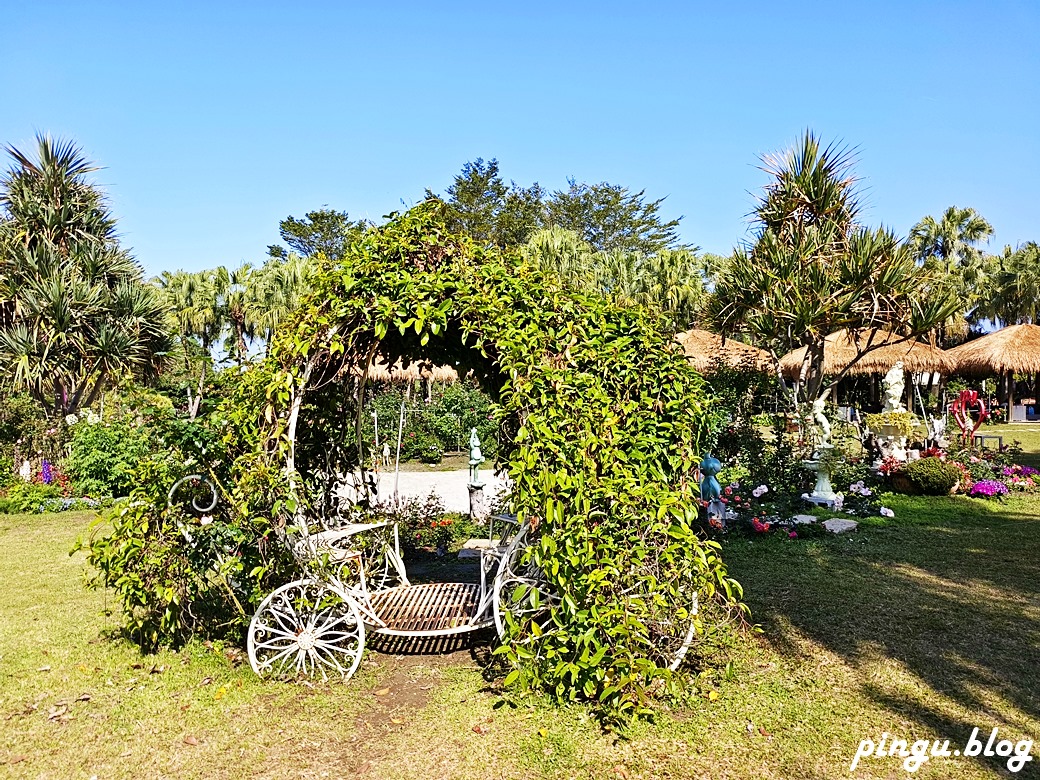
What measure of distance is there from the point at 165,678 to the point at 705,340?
18894 millimetres

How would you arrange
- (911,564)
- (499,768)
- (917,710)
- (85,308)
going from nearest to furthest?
(499,768)
(917,710)
(911,564)
(85,308)

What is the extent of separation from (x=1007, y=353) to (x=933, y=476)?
50.9 ft

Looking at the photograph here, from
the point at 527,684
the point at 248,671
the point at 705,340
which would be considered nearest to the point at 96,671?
the point at 248,671

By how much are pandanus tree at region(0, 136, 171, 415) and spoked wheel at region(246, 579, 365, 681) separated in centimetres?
1004

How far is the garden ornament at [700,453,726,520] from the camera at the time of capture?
8.09 meters

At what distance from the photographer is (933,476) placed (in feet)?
34.1

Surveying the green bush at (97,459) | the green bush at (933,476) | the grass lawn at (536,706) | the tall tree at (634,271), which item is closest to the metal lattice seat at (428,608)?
the grass lawn at (536,706)

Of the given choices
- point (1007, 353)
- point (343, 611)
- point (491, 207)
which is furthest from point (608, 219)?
point (343, 611)

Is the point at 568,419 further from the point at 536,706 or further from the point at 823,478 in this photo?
the point at 823,478

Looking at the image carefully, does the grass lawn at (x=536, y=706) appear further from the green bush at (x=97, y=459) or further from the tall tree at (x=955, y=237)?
the tall tree at (x=955, y=237)

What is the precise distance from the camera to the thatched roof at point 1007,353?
22766mm

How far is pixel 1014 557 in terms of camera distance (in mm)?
7074

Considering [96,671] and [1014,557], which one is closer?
[96,671]

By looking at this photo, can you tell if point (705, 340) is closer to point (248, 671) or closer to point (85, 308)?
point (85, 308)
